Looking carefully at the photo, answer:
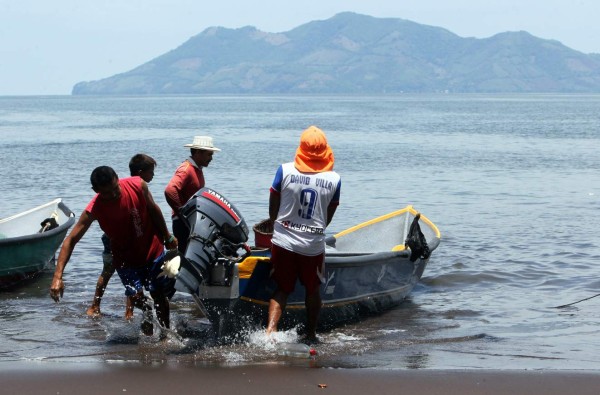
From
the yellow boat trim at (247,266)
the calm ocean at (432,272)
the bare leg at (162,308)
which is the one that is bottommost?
the calm ocean at (432,272)

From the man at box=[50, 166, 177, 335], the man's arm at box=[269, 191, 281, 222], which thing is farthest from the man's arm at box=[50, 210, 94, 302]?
the man's arm at box=[269, 191, 281, 222]

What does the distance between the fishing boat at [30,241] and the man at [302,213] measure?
4788 mm

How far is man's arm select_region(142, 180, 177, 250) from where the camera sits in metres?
7.74

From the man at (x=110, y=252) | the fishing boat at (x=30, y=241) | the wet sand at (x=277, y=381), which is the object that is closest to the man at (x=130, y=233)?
the man at (x=110, y=252)

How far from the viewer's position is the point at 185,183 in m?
9.13

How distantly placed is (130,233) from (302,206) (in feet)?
4.90

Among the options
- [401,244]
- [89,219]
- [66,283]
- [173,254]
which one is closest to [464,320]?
[401,244]

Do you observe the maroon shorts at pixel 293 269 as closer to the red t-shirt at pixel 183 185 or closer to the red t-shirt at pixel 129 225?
the red t-shirt at pixel 129 225

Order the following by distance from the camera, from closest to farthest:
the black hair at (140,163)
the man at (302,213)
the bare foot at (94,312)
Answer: the man at (302,213) < the black hair at (140,163) < the bare foot at (94,312)

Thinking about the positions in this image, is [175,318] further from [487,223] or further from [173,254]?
[487,223]

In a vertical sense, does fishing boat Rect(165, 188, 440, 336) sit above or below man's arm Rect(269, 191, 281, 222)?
below

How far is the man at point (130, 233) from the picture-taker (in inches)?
296

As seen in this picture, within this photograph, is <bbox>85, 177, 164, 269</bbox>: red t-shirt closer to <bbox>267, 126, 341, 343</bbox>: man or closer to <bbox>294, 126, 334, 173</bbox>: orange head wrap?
<bbox>267, 126, 341, 343</bbox>: man

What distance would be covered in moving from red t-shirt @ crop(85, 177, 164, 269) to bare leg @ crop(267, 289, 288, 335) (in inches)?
42.8
